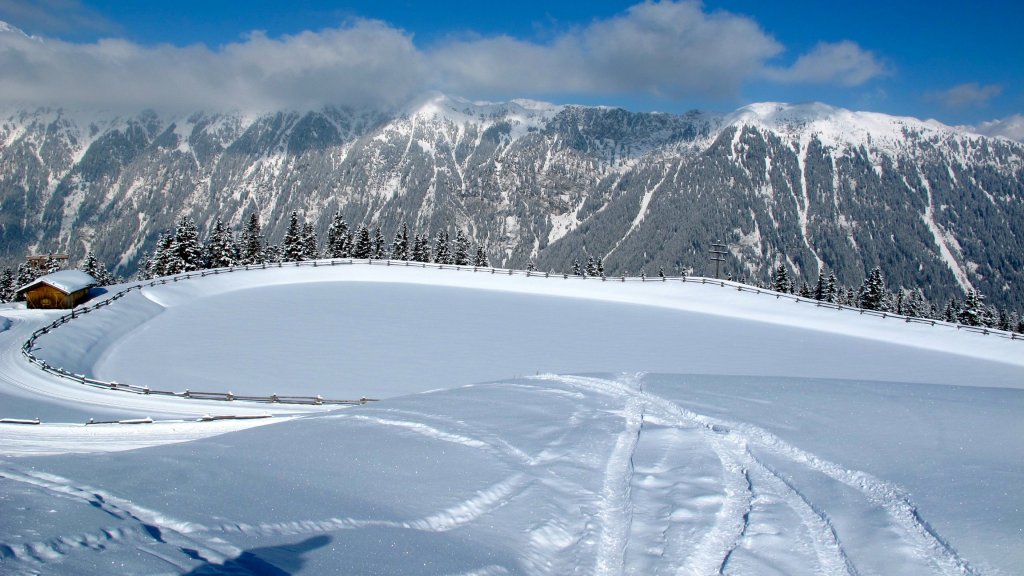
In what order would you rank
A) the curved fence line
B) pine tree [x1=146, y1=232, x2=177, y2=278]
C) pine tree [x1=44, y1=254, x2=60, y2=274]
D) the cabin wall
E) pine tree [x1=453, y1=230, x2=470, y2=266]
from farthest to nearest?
pine tree [x1=453, y1=230, x2=470, y2=266]
pine tree [x1=146, y1=232, x2=177, y2=278]
pine tree [x1=44, y1=254, x2=60, y2=274]
the cabin wall
the curved fence line

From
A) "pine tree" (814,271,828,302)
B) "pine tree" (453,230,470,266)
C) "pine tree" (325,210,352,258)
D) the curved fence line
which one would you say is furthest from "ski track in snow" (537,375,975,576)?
"pine tree" (814,271,828,302)

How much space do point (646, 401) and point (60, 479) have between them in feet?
39.9

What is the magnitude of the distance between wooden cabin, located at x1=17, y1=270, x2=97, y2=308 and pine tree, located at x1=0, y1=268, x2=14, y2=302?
35.6m

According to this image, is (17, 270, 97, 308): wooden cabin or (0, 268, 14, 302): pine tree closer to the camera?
(17, 270, 97, 308): wooden cabin

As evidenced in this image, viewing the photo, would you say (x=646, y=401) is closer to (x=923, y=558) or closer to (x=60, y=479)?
(x=923, y=558)

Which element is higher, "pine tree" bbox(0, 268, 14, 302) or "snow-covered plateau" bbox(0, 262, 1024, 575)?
"snow-covered plateau" bbox(0, 262, 1024, 575)

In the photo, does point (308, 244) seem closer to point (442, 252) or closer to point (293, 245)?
point (293, 245)

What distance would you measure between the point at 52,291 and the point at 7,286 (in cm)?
4013

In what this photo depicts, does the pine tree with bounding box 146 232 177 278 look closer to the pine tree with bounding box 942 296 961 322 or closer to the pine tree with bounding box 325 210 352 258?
the pine tree with bounding box 325 210 352 258

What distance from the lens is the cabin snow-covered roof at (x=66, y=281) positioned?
38.7 metres

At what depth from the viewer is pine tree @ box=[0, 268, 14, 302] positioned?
65.5m

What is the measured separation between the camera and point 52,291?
39062 millimetres

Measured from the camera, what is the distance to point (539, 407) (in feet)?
45.9

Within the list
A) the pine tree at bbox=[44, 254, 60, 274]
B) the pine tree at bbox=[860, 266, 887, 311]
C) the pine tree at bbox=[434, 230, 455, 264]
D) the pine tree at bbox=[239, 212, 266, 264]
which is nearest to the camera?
the pine tree at bbox=[44, 254, 60, 274]
